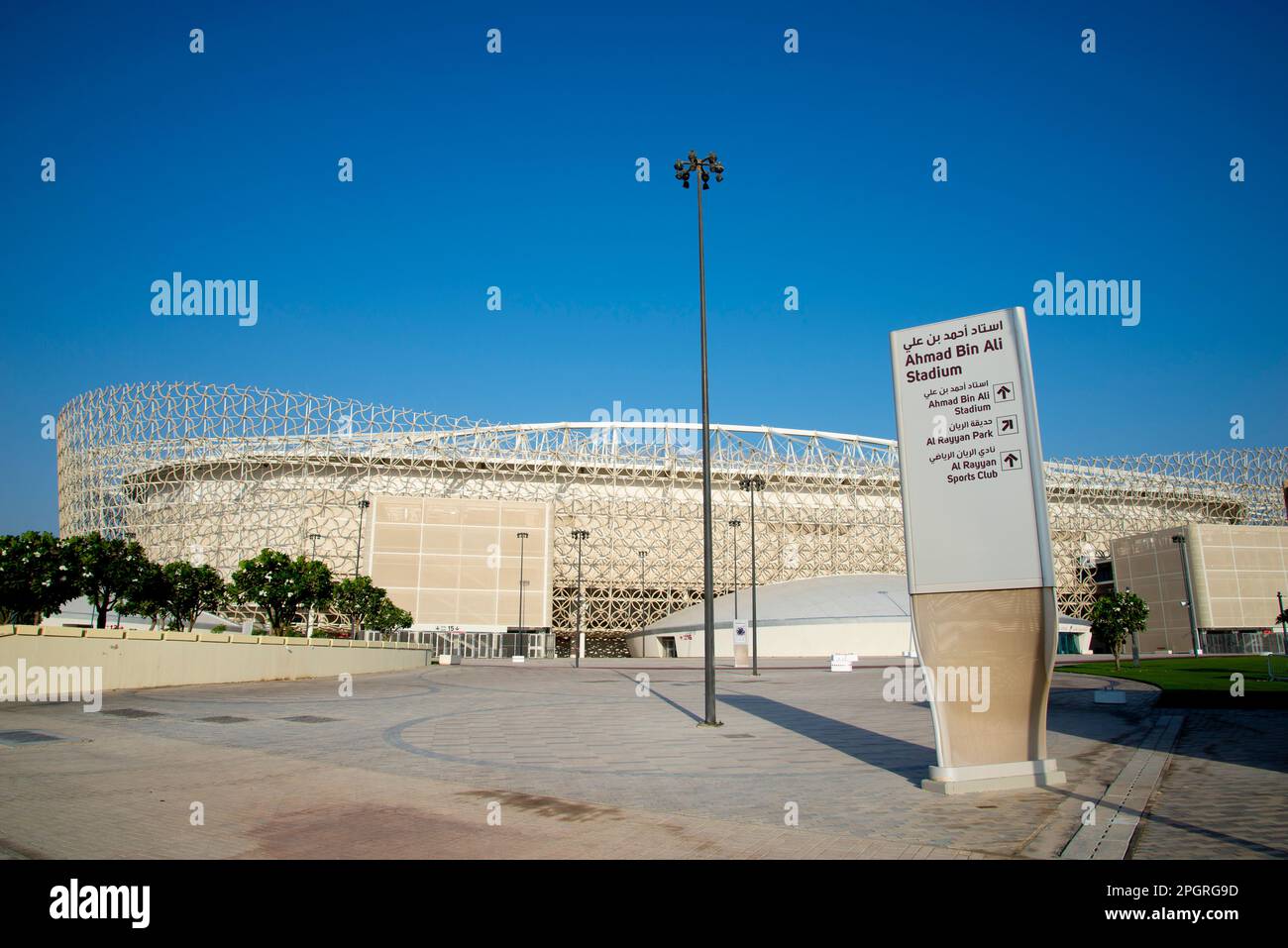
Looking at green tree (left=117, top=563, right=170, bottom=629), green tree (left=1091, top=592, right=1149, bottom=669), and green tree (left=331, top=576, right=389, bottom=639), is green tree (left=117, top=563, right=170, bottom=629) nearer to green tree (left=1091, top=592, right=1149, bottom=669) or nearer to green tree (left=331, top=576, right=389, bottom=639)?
green tree (left=331, top=576, right=389, bottom=639)

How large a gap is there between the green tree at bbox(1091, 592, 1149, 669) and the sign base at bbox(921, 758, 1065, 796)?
1278 inches

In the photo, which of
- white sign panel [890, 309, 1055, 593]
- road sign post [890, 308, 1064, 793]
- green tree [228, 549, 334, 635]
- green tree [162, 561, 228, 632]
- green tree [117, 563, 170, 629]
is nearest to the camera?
road sign post [890, 308, 1064, 793]

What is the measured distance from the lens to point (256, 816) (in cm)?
788

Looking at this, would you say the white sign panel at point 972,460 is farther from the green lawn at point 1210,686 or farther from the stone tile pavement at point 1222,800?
the green lawn at point 1210,686

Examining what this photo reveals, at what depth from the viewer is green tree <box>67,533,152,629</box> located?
101 ft

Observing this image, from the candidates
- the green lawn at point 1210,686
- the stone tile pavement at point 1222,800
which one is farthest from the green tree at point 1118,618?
the stone tile pavement at point 1222,800

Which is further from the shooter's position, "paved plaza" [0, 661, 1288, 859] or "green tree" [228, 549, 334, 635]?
"green tree" [228, 549, 334, 635]

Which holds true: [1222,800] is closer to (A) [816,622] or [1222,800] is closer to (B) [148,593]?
(B) [148,593]

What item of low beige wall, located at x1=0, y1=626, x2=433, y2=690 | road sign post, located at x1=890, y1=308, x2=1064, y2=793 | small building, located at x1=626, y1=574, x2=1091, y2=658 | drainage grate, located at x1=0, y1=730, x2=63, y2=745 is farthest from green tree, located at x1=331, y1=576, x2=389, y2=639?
road sign post, located at x1=890, y1=308, x2=1064, y2=793

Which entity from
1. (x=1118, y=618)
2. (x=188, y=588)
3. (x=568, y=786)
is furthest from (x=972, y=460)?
(x=188, y=588)

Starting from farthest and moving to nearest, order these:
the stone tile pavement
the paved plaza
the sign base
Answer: the sign base → the paved plaza → the stone tile pavement

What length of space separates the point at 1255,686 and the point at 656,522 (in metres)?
61.0

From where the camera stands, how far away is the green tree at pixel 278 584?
3747cm
